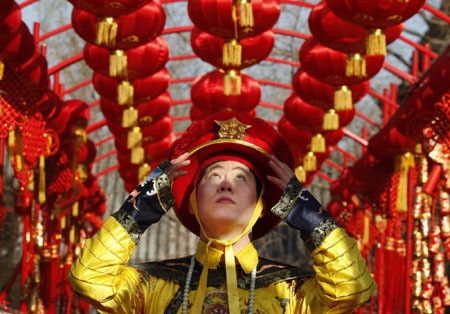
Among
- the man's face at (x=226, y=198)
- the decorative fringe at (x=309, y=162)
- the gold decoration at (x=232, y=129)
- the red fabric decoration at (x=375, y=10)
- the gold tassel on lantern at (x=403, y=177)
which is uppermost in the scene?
the red fabric decoration at (x=375, y=10)

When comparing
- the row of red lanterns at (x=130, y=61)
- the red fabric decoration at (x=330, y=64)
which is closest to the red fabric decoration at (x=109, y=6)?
the row of red lanterns at (x=130, y=61)

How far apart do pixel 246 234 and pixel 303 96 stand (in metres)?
5.77

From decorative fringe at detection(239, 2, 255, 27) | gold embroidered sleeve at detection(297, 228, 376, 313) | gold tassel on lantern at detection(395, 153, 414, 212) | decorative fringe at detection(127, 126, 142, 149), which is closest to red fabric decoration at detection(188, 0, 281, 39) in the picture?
decorative fringe at detection(239, 2, 255, 27)

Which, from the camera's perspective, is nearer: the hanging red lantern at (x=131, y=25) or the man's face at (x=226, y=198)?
the man's face at (x=226, y=198)

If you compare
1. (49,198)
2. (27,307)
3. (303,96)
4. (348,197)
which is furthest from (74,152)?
(348,197)

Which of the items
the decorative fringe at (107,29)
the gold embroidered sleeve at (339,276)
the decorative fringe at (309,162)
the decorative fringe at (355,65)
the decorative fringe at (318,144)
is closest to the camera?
the gold embroidered sleeve at (339,276)

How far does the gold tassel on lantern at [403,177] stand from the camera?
9.53 m

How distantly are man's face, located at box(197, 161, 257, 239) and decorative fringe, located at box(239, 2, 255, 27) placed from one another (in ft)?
10.3

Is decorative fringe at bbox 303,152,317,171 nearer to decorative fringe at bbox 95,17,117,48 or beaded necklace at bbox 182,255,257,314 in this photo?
decorative fringe at bbox 95,17,117,48

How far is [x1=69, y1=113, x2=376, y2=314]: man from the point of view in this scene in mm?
3266

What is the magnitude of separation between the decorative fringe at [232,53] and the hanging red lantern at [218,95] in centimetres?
192

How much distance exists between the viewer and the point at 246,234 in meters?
3.56

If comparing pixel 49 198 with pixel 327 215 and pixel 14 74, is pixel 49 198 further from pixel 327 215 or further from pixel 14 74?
pixel 327 215

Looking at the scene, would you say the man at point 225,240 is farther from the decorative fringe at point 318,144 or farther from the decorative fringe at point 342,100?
the decorative fringe at point 318,144
